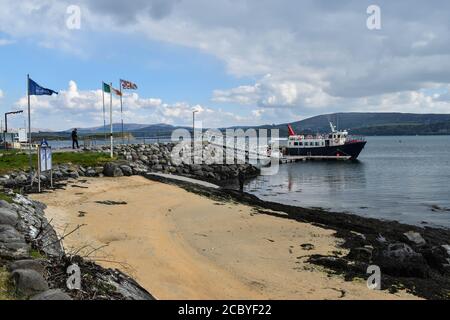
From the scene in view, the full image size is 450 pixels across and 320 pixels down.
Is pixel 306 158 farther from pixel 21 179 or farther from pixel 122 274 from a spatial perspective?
pixel 122 274

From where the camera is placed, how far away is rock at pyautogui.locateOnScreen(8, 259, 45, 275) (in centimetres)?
689

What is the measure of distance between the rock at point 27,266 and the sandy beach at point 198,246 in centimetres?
237

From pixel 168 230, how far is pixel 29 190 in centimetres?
898

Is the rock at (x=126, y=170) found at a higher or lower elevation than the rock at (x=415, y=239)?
higher

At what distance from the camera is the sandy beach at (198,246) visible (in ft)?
32.1

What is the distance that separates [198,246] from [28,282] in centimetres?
755

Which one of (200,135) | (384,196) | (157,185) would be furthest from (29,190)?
(200,135)

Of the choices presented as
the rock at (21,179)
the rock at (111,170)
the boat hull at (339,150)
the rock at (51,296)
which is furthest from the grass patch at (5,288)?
the boat hull at (339,150)

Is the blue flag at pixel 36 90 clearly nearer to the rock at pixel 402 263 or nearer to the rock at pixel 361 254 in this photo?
the rock at pixel 361 254

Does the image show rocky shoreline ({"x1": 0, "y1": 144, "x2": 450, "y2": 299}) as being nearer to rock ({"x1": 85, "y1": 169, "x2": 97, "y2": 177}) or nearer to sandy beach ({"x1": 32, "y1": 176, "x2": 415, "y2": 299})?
sandy beach ({"x1": 32, "y1": 176, "x2": 415, "y2": 299})

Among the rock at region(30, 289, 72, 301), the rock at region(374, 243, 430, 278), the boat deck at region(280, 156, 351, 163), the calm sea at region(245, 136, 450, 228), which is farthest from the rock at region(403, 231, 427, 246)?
the boat deck at region(280, 156, 351, 163)

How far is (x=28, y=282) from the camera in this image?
621 centimetres

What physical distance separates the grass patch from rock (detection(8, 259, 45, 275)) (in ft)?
0.60

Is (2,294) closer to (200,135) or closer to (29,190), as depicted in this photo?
(29,190)
